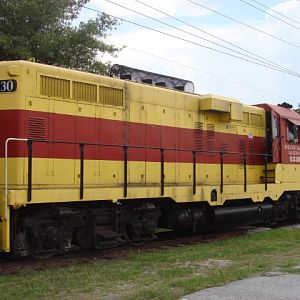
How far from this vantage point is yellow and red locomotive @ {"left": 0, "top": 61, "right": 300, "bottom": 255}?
8367 mm

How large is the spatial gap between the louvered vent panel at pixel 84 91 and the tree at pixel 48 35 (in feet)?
16.7

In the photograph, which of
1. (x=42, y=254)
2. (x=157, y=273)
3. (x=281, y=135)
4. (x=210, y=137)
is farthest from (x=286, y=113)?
(x=42, y=254)

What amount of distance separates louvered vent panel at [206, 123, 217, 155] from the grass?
270cm

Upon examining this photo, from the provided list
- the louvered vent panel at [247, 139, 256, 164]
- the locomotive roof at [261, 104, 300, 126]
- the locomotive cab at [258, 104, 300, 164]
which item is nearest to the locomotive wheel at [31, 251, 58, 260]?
the louvered vent panel at [247, 139, 256, 164]

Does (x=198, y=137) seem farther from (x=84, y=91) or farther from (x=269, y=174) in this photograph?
(x=84, y=91)

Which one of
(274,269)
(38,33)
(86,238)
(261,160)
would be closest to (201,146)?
(261,160)

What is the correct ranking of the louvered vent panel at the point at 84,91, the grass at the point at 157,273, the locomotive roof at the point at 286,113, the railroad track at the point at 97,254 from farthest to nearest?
1. the locomotive roof at the point at 286,113
2. the louvered vent panel at the point at 84,91
3. the railroad track at the point at 97,254
4. the grass at the point at 157,273

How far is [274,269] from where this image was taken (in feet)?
25.1

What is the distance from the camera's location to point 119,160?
32.7 ft

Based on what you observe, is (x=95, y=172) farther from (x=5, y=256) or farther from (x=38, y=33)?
(x=38, y=33)

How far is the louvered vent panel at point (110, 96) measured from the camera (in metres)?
9.77

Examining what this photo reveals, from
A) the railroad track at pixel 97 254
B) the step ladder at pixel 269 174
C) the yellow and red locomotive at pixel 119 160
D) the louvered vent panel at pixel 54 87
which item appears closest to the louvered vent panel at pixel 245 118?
the yellow and red locomotive at pixel 119 160

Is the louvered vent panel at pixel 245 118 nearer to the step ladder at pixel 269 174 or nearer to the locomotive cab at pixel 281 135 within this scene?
the locomotive cab at pixel 281 135

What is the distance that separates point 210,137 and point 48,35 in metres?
6.02
